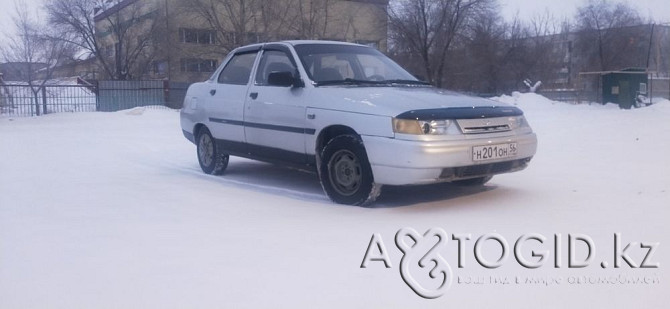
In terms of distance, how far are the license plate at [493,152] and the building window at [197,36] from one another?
90.2ft

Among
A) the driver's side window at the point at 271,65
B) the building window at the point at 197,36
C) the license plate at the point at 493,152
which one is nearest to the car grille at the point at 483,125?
the license plate at the point at 493,152

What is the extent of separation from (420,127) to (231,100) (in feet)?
8.53

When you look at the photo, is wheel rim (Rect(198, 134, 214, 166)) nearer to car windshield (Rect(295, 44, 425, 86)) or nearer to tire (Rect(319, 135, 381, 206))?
car windshield (Rect(295, 44, 425, 86))

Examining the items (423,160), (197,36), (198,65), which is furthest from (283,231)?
(198,65)

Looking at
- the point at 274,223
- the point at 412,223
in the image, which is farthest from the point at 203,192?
the point at 412,223

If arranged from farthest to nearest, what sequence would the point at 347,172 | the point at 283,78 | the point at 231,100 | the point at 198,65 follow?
the point at 198,65 → the point at 231,100 → the point at 283,78 → the point at 347,172

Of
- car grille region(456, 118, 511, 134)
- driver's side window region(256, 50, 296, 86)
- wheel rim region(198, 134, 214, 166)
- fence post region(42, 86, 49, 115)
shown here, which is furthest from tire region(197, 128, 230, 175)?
fence post region(42, 86, 49, 115)

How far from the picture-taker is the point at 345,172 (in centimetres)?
549

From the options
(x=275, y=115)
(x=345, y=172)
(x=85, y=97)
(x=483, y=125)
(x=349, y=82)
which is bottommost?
(x=345, y=172)

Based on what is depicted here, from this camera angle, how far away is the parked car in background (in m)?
5.00

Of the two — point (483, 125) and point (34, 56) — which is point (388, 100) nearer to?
point (483, 125)

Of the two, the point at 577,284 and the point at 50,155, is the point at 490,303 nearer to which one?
the point at 577,284

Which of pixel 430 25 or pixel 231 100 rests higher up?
pixel 430 25

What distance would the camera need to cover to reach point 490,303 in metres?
3.24
